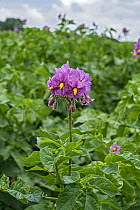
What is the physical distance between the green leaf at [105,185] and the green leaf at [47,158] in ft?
0.61

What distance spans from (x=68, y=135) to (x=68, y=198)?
502 millimetres

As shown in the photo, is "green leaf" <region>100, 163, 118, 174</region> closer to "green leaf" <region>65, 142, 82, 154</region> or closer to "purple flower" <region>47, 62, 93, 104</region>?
"green leaf" <region>65, 142, 82, 154</region>

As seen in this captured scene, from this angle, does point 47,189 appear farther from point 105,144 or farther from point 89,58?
point 89,58

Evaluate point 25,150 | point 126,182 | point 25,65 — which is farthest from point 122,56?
point 126,182

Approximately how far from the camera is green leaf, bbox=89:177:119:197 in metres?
1.38

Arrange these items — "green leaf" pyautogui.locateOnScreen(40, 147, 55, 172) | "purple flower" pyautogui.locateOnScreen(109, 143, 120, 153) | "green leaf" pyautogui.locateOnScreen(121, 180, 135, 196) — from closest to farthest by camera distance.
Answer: "green leaf" pyautogui.locateOnScreen(40, 147, 55, 172) → "green leaf" pyautogui.locateOnScreen(121, 180, 135, 196) → "purple flower" pyautogui.locateOnScreen(109, 143, 120, 153)

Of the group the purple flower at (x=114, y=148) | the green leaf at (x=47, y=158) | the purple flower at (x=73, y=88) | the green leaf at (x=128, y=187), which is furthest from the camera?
the purple flower at (x=114, y=148)

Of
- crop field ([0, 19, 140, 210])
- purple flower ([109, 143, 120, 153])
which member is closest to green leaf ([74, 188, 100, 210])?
crop field ([0, 19, 140, 210])

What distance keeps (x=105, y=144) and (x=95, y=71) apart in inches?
101

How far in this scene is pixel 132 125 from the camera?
204 centimetres

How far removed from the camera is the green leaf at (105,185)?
4.51 ft

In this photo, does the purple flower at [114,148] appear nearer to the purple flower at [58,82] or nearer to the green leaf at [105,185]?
the green leaf at [105,185]

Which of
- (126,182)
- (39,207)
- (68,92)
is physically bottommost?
(39,207)

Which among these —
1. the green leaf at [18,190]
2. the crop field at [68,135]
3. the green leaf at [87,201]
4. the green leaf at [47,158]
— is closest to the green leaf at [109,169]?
the crop field at [68,135]
